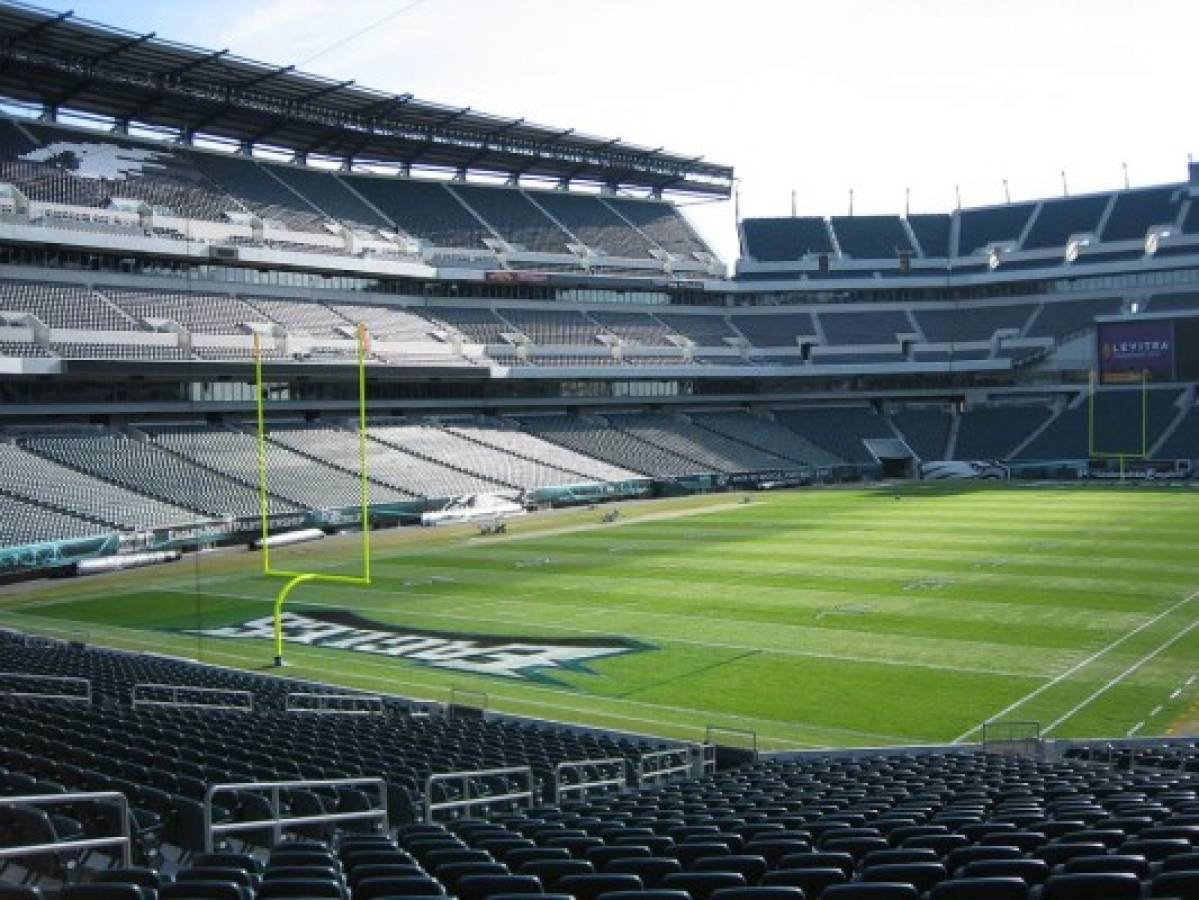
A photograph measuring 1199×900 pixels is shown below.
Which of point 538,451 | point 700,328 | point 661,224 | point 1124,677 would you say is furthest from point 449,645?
point 661,224

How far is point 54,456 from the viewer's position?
41031 millimetres

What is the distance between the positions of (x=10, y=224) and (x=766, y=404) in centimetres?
4681

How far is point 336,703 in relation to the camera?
66.0 ft

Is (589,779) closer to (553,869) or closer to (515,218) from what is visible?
(553,869)

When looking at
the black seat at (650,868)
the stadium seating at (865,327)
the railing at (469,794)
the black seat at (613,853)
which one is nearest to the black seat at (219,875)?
the black seat at (650,868)

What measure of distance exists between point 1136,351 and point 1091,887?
64810 mm

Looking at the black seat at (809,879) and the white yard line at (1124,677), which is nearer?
the black seat at (809,879)

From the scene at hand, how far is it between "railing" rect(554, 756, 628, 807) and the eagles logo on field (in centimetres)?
814

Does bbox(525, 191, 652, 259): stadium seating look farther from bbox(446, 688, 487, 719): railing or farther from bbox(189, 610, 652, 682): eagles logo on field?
bbox(446, 688, 487, 719): railing

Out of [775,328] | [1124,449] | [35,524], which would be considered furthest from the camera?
[775,328]

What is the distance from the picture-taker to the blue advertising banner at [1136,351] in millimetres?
62594

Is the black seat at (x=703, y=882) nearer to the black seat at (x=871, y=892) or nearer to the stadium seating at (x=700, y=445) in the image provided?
the black seat at (x=871, y=892)

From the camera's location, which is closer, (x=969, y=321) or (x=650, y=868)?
(x=650, y=868)

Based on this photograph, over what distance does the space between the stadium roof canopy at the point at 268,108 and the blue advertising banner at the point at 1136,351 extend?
27793 millimetres
